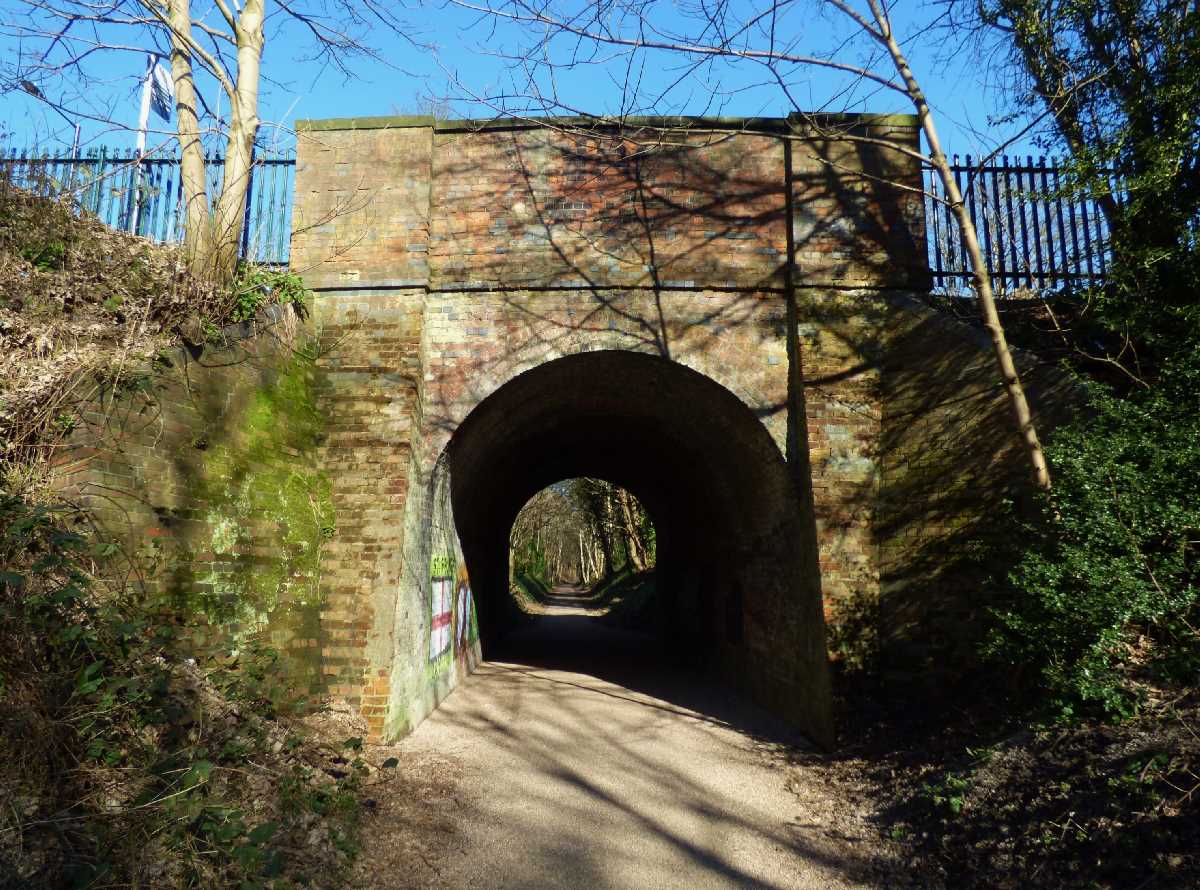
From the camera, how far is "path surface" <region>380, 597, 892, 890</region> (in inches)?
193

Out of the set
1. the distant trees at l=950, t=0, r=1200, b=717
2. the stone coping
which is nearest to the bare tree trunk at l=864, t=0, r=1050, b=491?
the distant trees at l=950, t=0, r=1200, b=717

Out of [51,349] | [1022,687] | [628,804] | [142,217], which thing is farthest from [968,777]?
[142,217]

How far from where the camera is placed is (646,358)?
8.41m

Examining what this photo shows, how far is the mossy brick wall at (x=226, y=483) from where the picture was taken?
5.18m

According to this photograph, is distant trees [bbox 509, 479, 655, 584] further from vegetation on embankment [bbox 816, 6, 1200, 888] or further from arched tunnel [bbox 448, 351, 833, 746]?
vegetation on embankment [bbox 816, 6, 1200, 888]

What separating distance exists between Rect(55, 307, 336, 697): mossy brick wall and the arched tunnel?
1795mm

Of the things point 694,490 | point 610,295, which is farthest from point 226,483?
point 694,490

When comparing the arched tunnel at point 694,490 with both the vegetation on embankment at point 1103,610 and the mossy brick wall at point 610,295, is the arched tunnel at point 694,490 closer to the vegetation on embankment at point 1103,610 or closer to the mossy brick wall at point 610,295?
the mossy brick wall at point 610,295

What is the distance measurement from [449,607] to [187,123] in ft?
21.6

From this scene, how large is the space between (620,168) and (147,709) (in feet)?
23.0

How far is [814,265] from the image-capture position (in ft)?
27.0

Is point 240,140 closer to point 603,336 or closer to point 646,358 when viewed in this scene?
point 603,336

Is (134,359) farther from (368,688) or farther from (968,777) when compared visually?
(968,777)

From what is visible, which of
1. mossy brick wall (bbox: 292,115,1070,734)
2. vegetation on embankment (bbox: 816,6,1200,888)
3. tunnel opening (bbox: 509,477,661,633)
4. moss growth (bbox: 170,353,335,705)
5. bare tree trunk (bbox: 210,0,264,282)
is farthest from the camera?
tunnel opening (bbox: 509,477,661,633)
